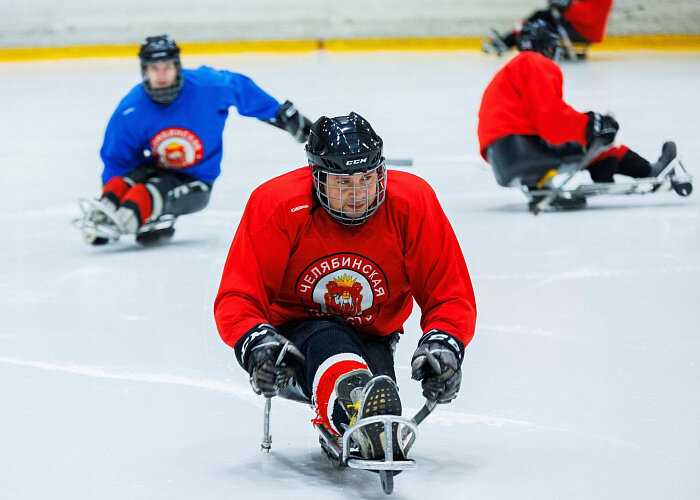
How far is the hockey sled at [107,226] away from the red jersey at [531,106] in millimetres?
1622

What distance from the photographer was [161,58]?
488 centimetres

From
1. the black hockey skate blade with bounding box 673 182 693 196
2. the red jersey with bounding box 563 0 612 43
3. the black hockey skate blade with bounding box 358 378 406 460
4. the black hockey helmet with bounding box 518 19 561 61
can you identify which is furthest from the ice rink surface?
the red jersey with bounding box 563 0 612 43

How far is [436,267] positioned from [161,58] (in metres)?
2.68

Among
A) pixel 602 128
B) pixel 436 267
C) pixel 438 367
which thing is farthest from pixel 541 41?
pixel 438 367

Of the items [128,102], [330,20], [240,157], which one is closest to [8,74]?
[330,20]

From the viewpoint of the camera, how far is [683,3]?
38.8ft

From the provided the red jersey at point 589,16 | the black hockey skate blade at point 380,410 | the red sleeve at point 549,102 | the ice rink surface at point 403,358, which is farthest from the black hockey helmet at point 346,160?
the red jersey at point 589,16

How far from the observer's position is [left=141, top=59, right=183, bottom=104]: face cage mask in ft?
16.1

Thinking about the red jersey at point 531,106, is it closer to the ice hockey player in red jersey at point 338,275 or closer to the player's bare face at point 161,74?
the player's bare face at point 161,74

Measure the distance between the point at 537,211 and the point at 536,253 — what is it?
0.81 metres

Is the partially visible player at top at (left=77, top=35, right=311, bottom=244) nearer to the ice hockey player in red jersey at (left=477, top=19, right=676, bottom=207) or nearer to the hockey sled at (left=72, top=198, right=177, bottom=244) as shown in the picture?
the hockey sled at (left=72, top=198, right=177, bottom=244)

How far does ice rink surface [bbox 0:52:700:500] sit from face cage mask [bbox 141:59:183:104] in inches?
25.5

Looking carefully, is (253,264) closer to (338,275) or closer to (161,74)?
(338,275)

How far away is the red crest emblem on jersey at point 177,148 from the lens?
5.05 m
